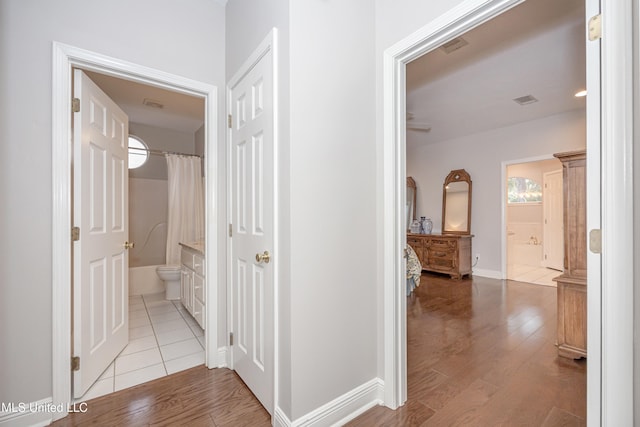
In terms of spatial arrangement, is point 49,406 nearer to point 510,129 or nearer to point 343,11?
point 343,11

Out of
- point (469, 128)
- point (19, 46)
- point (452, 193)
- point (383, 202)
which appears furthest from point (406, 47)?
point (452, 193)

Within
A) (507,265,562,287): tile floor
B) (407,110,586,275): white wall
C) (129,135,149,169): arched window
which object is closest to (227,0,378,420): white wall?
(129,135,149,169): arched window

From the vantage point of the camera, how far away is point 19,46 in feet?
4.75

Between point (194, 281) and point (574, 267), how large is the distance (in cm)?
348

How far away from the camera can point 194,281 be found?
9.51 ft

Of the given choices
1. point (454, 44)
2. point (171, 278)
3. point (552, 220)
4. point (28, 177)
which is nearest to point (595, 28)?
point (454, 44)

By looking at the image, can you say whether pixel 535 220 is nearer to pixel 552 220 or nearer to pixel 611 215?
pixel 552 220

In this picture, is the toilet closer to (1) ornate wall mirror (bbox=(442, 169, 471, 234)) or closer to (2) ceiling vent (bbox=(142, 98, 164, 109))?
(2) ceiling vent (bbox=(142, 98, 164, 109))

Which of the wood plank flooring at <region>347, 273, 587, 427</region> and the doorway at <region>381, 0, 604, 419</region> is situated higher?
the doorway at <region>381, 0, 604, 419</region>

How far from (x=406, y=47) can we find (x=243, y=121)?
1.11 metres

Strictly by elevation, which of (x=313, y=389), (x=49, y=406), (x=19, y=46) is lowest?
(x=49, y=406)

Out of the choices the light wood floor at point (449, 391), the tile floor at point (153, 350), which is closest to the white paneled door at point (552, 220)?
the light wood floor at point (449, 391)

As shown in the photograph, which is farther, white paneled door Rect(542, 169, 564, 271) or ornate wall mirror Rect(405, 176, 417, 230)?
ornate wall mirror Rect(405, 176, 417, 230)

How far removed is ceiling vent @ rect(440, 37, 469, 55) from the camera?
244 cm
